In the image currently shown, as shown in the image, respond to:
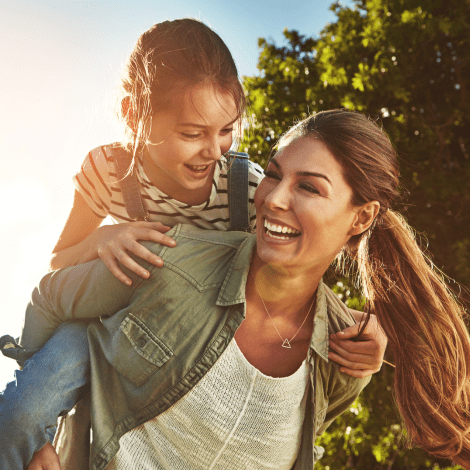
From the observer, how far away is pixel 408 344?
240 centimetres

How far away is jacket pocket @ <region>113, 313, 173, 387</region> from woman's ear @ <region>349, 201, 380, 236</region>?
0.98 m

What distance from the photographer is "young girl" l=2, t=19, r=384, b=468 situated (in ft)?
6.93

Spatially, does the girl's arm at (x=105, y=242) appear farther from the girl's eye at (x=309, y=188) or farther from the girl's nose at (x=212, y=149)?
the girl's eye at (x=309, y=188)

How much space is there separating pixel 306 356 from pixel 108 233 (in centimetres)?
105

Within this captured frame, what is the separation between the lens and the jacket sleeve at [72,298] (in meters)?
2.01

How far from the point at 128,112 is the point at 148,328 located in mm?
1240

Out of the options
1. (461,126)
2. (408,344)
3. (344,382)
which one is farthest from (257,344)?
(461,126)

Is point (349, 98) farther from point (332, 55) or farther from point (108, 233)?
point (108, 233)

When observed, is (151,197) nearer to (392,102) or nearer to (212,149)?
(212,149)

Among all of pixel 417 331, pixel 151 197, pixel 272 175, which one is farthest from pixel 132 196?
pixel 417 331

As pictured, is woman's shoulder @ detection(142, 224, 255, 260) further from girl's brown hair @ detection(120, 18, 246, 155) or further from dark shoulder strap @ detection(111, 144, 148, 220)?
girl's brown hair @ detection(120, 18, 246, 155)

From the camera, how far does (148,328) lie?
79.0 inches

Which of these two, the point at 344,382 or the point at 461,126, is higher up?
the point at 461,126

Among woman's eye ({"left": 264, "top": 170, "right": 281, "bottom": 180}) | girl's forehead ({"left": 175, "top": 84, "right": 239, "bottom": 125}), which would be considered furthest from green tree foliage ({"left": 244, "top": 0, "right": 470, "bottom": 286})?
woman's eye ({"left": 264, "top": 170, "right": 281, "bottom": 180})
